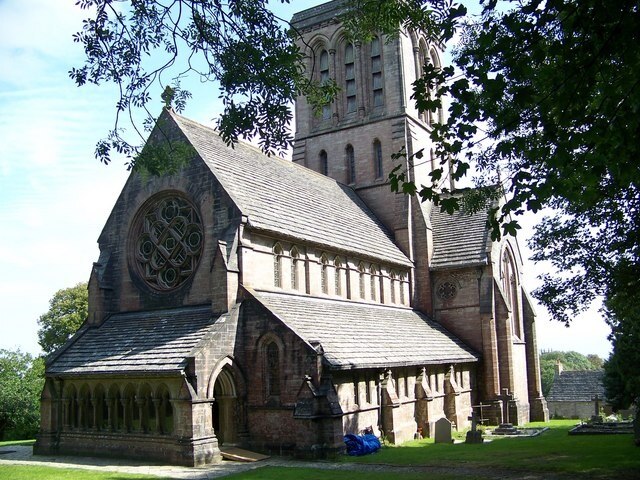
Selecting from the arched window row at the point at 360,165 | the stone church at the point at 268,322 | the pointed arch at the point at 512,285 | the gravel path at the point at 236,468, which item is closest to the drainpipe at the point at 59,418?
the stone church at the point at 268,322

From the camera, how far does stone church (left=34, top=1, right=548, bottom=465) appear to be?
2245 cm

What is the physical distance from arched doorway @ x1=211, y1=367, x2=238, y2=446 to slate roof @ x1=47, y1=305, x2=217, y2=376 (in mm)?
1798

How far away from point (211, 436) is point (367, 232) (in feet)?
53.5

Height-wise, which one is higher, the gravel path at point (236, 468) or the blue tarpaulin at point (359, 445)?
the blue tarpaulin at point (359, 445)

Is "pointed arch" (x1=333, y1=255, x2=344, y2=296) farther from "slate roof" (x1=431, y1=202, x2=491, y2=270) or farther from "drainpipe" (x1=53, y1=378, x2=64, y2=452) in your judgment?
"drainpipe" (x1=53, y1=378, x2=64, y2=452)

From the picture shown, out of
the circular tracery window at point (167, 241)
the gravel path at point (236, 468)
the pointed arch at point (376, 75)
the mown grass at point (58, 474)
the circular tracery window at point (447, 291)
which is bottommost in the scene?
the gravel path at point (236, 468)

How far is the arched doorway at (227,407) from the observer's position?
917 inches

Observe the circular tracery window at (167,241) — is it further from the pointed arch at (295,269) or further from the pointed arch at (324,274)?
the pointed arch at (324,274)

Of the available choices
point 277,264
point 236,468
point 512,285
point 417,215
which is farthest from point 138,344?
point 512,285

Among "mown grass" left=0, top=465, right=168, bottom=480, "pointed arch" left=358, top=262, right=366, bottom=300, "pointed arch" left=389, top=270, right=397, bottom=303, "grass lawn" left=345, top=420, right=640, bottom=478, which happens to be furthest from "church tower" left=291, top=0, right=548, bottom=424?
"mown grass" left=0, top=465, right=168, bottom=480

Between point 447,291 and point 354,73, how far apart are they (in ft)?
49.6

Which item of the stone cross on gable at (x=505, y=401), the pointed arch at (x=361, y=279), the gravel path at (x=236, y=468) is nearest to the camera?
the gravel path at (x=236, y=468)

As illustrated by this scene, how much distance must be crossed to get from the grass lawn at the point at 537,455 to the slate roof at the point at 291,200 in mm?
9175

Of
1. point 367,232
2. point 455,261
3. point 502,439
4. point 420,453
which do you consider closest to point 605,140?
point 420,453
